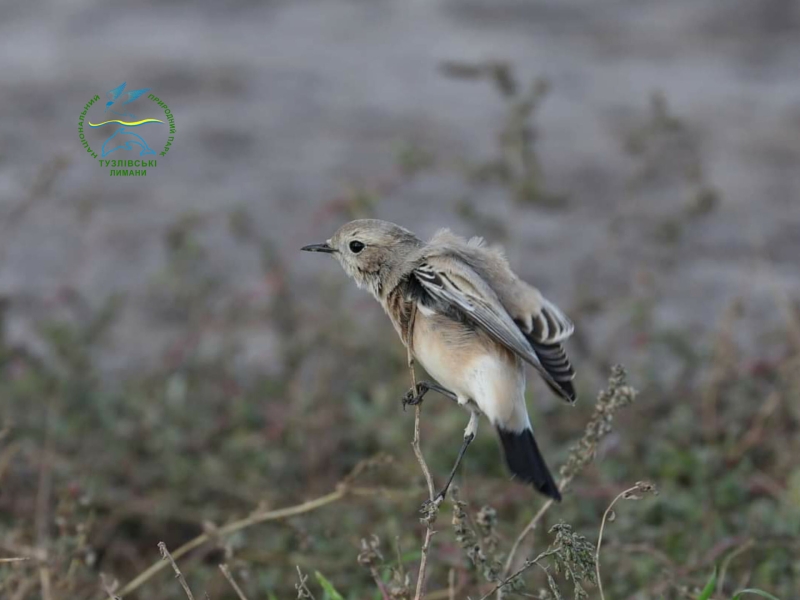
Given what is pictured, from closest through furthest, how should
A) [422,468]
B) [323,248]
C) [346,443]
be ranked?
[422,468]
[323,248]
[346,443]

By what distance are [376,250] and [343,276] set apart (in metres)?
2.67

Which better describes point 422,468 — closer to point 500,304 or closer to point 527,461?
point 527,461

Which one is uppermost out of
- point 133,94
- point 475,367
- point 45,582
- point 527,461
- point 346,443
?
point 475,367

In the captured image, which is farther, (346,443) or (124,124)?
(124,124)

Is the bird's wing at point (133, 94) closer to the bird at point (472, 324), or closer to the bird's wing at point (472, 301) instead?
the bird at point (472, 324)

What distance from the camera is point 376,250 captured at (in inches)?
153

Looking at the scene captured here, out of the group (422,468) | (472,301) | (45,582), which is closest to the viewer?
(422,468)

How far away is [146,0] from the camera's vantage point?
11.0 meters

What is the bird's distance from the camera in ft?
11.3

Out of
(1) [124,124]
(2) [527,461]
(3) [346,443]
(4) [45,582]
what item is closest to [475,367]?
(2) [527,461]

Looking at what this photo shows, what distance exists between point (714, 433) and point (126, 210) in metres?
4.46

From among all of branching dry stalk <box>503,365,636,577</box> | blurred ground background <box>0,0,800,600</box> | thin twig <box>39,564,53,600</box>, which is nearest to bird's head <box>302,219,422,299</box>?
blurred ground background <box>0,0,800,600</box>

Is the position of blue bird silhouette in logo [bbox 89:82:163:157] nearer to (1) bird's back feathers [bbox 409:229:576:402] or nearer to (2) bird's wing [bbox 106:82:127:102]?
(2) bird's wing [bbox 106:82:127:102]

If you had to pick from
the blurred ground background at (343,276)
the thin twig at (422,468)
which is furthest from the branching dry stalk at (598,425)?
the blurred ground background at (343,276)
